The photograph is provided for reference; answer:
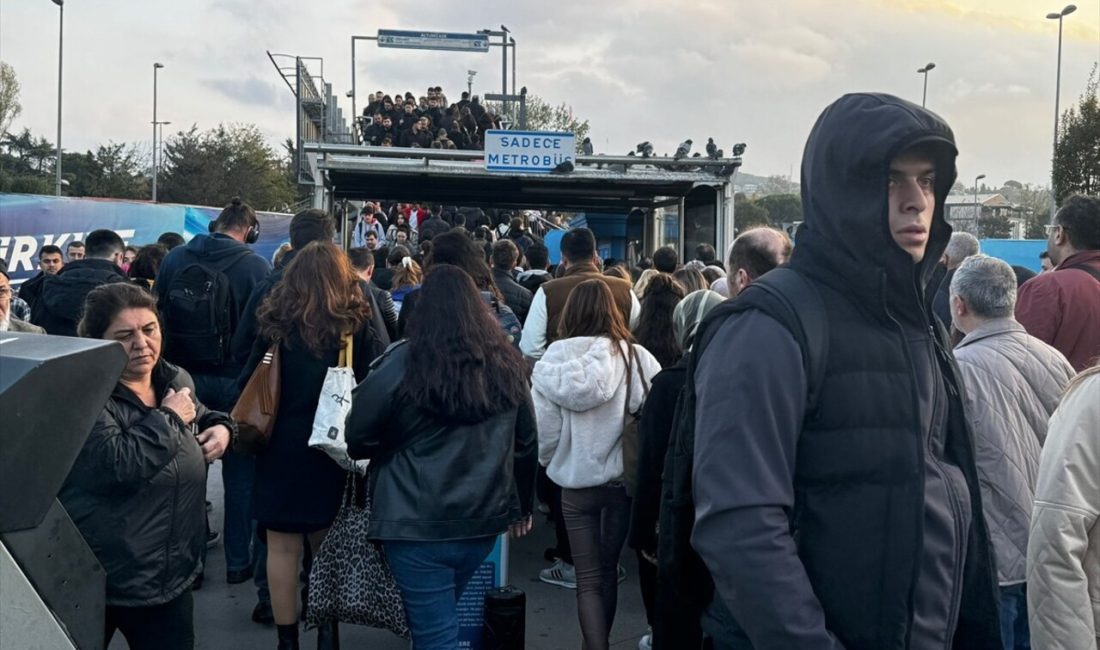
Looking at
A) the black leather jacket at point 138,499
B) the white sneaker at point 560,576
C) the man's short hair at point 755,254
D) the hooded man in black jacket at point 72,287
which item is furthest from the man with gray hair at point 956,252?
the hooded man in black jacket at point 72,287

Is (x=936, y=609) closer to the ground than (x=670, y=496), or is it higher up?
closer to the ground

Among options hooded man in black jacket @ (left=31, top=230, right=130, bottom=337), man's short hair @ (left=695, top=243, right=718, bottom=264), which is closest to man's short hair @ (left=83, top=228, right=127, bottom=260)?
hooded man in black jacket @ (left=31, top=230, right=130, bottom=337)

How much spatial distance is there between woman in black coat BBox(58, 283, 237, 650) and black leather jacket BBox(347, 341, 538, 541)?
1.85 feet

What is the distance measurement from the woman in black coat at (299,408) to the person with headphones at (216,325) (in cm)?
128

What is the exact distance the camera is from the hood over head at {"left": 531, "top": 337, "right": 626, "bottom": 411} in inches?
166

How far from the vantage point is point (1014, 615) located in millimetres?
3266

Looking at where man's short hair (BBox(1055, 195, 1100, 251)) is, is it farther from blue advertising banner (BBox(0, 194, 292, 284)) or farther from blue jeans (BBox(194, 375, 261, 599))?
blue advertising banner (BBox(0, 194, 292, 284))

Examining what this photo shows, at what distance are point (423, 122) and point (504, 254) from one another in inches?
355

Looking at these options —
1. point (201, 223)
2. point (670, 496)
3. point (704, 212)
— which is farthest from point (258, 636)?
point (201, 223)

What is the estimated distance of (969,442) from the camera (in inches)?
80.4

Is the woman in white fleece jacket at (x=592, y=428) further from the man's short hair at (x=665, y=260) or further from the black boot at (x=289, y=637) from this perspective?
the man's short hair at (x=665, y=260)

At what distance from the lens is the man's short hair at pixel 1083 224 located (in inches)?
186

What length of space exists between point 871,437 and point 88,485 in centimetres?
228

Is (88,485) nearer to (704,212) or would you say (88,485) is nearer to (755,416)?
(755,416)
